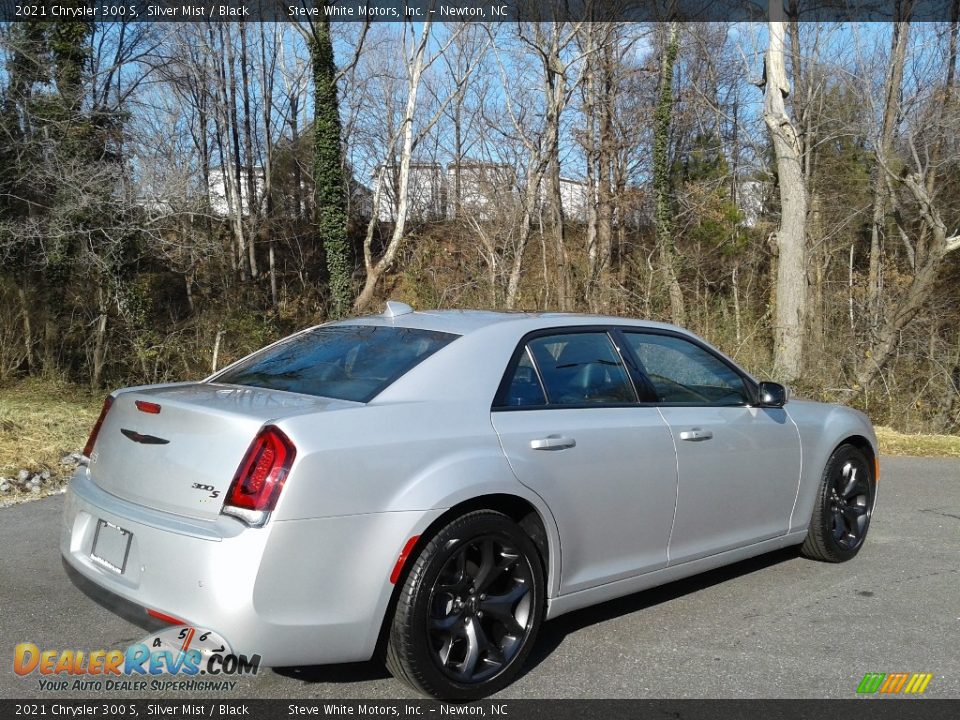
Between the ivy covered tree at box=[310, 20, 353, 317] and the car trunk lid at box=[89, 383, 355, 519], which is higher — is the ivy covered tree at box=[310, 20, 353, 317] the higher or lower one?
the higher one

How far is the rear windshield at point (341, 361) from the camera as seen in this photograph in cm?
393

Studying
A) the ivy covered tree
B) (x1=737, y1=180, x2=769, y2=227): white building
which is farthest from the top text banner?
(x1=737, y1=180, x2=769, y2=227): white building

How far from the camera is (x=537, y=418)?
13.4 ft

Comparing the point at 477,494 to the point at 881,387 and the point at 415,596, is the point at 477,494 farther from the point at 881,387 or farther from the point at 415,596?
the point at 881,387

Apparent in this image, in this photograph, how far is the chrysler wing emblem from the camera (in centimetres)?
368

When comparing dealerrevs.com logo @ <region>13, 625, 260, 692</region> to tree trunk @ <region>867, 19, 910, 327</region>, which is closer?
dealerrevs.com logo @ <region>13, 625, 260, 692</region>

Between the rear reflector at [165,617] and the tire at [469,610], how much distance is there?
781 millimetres

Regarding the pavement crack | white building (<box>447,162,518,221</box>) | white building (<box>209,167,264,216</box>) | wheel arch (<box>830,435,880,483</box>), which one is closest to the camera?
wheel arch (<box>830,435,880,483</box>)

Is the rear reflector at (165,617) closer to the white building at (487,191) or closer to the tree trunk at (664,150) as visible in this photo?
the tree trunk at (664,150)

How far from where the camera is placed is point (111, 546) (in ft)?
11.9

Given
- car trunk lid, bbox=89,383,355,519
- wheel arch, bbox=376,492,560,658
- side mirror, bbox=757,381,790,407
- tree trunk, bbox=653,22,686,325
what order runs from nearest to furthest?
1. car trunk lid, bbox=89,383,355,519
2. wheel arch, bbox=376,492,560,658
3. side mirror, bbox=757,381,790,407
4. tree trunk, bbox=653,22,686,325

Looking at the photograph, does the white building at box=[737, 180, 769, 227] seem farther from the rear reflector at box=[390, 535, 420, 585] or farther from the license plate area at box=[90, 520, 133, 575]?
the license plate area at box=[90, 520, 133, 575]

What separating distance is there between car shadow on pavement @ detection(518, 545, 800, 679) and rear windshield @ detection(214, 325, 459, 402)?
1.46 metres

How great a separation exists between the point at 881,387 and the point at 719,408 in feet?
47.5
